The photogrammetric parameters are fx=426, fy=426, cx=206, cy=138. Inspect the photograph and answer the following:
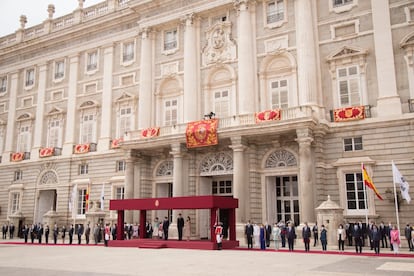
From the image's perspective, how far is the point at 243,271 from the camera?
13.0m

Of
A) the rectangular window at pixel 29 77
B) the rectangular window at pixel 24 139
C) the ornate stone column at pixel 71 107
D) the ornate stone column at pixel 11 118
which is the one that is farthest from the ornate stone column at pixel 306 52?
the ornate stone column at pixel 11 118

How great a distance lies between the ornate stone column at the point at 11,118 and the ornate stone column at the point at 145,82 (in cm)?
1628

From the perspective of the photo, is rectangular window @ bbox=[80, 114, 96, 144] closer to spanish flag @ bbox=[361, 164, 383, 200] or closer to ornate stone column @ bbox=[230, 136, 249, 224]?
ornate stone column @ bbox=[230, 136, 249, 224]

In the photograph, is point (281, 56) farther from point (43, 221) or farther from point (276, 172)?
point (43, 221)

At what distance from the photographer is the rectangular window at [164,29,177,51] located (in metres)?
33.5

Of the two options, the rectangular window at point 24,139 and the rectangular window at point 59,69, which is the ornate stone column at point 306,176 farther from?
the rectangular window at point 24,139

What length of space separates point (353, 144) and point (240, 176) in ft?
23.0

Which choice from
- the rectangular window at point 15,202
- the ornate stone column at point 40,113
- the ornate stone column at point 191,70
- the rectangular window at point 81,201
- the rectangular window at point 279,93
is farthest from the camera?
the ornate stone column at point 40,113

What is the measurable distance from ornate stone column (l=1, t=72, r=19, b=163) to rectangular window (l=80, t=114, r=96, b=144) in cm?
917

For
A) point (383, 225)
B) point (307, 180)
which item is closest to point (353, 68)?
point (307, 180)

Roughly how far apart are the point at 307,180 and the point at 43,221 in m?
24.2

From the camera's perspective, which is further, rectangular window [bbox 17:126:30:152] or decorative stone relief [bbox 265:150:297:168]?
rectangular window [bbox 17:126:30:152]

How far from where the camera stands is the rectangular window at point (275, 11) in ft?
95.9

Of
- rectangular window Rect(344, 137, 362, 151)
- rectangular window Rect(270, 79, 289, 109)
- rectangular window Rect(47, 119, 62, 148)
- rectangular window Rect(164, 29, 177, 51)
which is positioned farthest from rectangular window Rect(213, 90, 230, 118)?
rectangular window Rect(47, 119, 62, 148)
